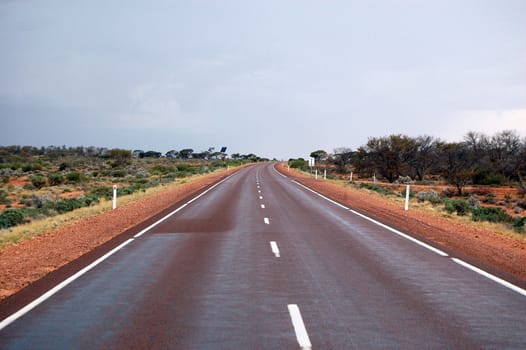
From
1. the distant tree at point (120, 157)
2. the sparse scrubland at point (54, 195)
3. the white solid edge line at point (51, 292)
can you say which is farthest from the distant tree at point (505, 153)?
the distant tree at point (120, 157)

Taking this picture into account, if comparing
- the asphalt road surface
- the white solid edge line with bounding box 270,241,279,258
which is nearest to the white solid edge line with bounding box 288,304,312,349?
the asphalt road surface

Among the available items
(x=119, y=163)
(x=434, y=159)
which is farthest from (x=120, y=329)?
(x=119, y=163)

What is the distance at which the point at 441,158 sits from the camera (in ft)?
218

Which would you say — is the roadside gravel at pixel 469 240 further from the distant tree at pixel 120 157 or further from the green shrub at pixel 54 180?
the distant tree at pixel 120 157

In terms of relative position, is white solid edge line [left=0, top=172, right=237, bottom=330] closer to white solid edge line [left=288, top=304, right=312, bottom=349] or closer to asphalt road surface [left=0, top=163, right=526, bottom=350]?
asphalt road surface [left=0, top=163, right=526, bottom=350]

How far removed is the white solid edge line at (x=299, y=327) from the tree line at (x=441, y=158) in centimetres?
5468

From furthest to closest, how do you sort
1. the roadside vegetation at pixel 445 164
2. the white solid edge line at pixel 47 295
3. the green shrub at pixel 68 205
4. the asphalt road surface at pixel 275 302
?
the roadside vegetation at pixel 445 164
the green shrub at pixel 68 205
the white solid edge line at pixel 47 295
the asphalt road surface at pixel 275 302

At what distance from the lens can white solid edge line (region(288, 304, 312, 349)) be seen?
18.0 feet

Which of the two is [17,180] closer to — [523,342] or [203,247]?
[203,247]

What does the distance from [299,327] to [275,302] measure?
3.91 feet

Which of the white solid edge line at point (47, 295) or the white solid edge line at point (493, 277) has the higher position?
the white solid edge line at point (493, 277)

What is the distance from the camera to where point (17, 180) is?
6016 cm

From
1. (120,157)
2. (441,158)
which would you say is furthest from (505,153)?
(120,157)

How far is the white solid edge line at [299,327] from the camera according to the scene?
5.47 metres
